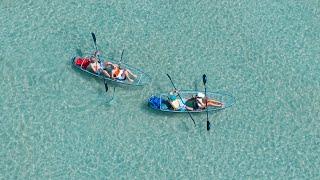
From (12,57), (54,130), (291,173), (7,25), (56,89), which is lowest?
(291,173)

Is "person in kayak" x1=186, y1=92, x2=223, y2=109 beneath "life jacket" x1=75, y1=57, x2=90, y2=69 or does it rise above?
beneath

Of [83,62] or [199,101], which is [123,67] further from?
[199,101]

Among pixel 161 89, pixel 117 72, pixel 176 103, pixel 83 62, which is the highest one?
pixel 83 62

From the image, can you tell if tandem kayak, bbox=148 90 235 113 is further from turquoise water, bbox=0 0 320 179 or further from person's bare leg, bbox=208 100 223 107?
turquoise water, bbox=0 0 320 179

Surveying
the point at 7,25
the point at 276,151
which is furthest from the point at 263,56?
the point at 7,25

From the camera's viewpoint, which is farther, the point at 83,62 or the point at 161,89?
the point at 161,89

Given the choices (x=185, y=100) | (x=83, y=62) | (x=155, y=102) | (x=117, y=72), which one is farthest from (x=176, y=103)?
(x=83, y=62)

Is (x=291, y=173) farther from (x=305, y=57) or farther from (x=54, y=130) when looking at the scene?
(x=54, y=130)

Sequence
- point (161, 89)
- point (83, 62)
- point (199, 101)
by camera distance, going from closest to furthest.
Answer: point (199, 101), point (83, 62), point (161, 89)

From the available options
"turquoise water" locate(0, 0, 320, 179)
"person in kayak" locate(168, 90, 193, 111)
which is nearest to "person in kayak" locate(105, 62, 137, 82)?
"turquoise water" locate(0, 0, 320, 179)
